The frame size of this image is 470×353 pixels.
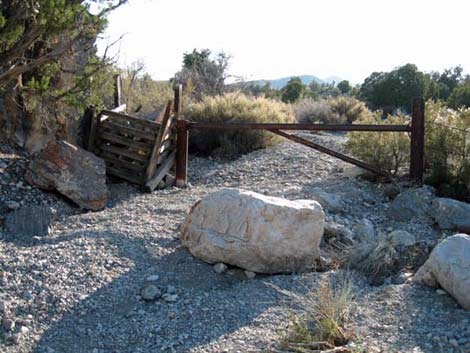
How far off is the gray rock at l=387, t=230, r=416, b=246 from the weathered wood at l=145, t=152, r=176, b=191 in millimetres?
3209

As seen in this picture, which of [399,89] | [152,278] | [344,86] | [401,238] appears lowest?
[152,278]

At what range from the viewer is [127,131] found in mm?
8578

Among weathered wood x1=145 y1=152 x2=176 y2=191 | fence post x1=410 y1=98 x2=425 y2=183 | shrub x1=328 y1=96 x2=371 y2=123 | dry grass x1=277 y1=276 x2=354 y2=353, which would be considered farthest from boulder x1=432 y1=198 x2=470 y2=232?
shrub x1=328 y1=96 x2=371 y2=123

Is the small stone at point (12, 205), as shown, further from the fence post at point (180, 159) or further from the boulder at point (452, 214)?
the boulder at point (452, 214)

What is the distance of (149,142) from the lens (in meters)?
8.55

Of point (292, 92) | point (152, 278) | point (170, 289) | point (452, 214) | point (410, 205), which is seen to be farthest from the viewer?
point (292, 92)

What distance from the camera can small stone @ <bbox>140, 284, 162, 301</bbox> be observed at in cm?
507

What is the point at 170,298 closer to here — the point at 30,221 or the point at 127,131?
the point at 30,221

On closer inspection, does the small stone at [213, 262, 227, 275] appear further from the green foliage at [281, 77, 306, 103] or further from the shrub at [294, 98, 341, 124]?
the green foliage at [281, 77, 306, 103]

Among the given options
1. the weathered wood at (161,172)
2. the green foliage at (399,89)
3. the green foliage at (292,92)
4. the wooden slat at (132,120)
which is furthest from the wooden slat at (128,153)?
the green foliage at (292,92)

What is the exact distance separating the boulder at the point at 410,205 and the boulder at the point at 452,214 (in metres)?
0.17

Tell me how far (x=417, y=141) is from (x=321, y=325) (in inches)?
170

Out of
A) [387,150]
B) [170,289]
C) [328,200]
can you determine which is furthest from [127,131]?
[170,289]

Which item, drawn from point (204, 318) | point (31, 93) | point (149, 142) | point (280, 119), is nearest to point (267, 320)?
A: point (204, 318)
